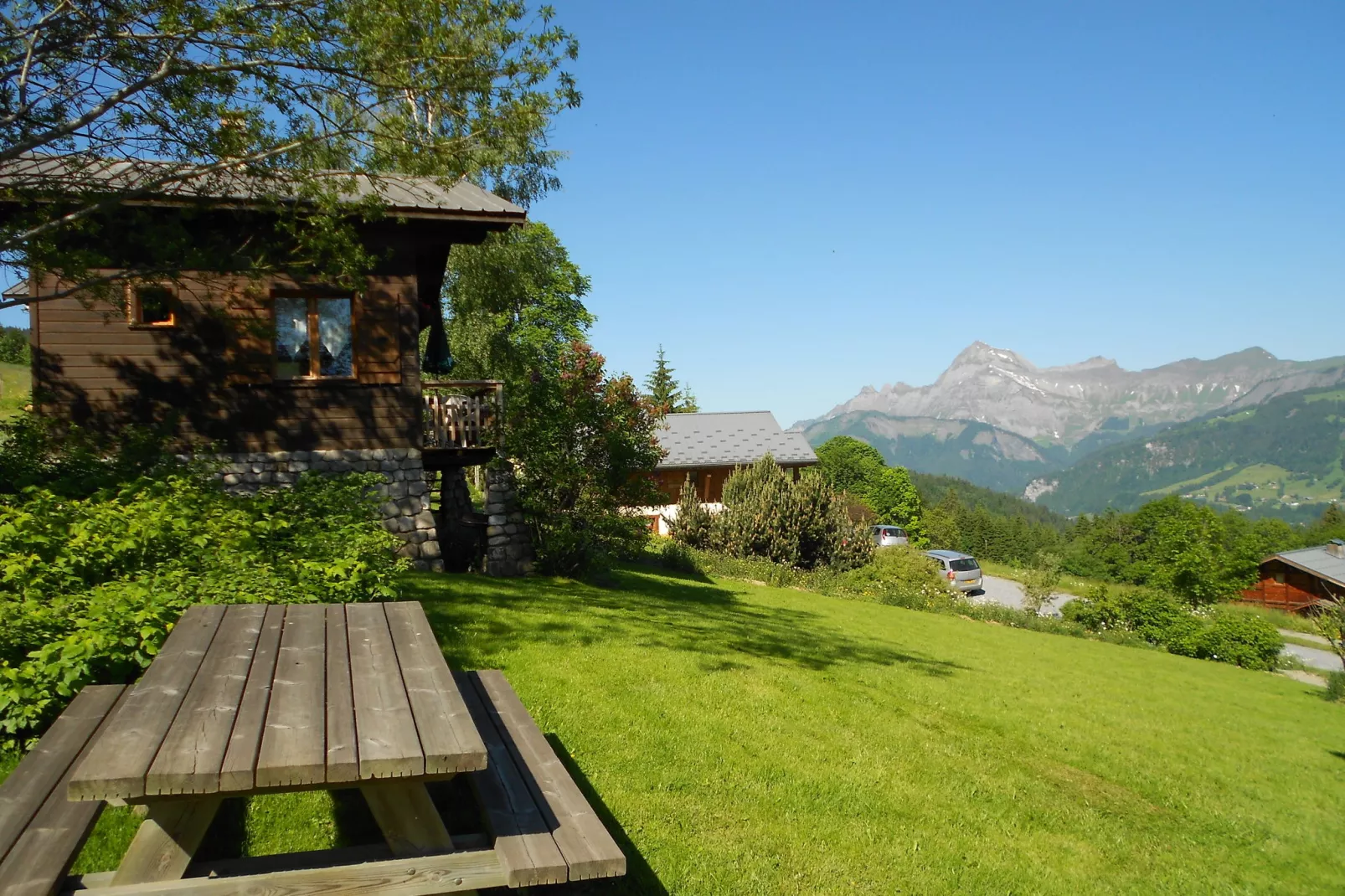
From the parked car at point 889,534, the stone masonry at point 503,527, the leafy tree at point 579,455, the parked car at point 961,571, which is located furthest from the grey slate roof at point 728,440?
the stone masonry at point 503,527

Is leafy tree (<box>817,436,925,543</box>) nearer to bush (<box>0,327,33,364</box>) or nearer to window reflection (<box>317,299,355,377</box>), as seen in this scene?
bush (<box>0,327,33,364</box>)

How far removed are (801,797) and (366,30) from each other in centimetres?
907

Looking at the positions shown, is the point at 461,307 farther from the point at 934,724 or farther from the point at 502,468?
the point at 934,724

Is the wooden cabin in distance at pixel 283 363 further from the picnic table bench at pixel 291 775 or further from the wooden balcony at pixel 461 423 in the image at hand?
the picnic table bench at pixel 291 775

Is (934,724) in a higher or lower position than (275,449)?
lower

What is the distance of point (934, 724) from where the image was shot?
7996 millimetres

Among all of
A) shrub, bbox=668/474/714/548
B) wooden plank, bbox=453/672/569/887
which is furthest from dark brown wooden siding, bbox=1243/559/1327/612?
wooden plank, bbox=453/672/569/887

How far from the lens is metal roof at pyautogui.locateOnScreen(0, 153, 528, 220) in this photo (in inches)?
379

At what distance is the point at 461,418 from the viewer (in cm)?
1477

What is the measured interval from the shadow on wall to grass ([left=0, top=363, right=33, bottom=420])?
132 centimetres

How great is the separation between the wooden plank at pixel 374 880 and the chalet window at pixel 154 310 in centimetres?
1223

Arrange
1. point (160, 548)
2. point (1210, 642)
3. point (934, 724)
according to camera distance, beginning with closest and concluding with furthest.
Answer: point (160, 548), point (934, 724), point (1210, 642)

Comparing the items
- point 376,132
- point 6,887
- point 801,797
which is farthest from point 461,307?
point 6,887

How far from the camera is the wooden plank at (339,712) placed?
2.48 metres
